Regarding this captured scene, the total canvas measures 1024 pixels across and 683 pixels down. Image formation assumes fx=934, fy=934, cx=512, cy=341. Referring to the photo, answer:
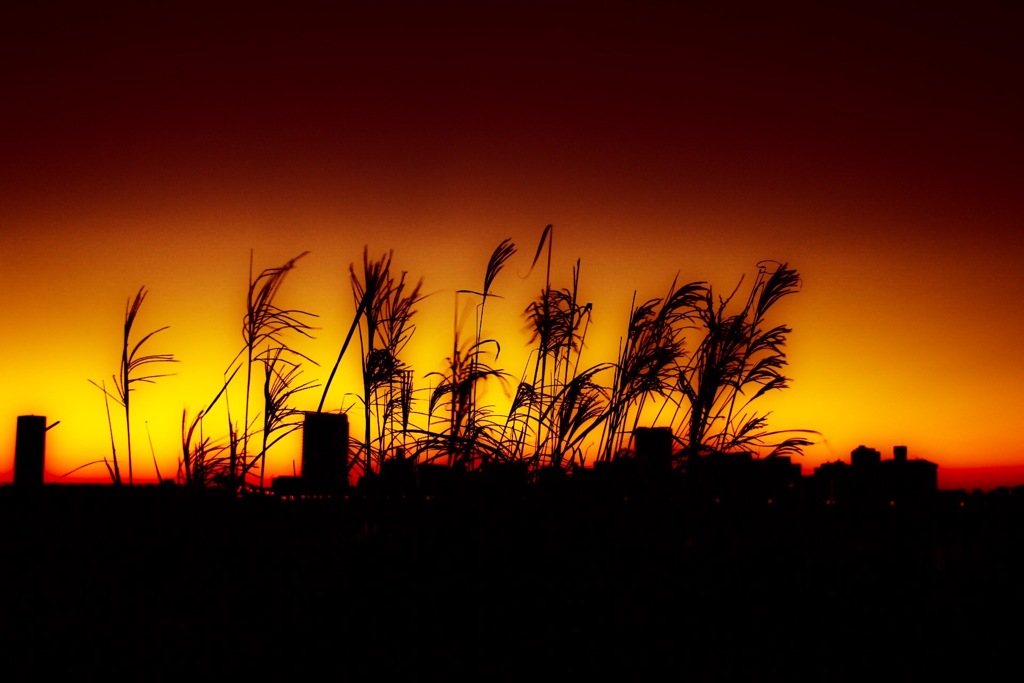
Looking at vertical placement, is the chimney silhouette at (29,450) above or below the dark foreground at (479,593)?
above

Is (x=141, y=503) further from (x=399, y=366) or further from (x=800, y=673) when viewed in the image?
(x=800, y=673)

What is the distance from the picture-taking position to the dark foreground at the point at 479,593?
285 centimetres

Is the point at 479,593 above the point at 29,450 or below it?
below

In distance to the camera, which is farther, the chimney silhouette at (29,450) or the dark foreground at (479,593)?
the chimney silhouette at (29,450)

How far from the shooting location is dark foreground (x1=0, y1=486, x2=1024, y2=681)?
9.36 feet

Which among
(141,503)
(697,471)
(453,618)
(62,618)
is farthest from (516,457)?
(62,618)

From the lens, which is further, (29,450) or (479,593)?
(29,450)

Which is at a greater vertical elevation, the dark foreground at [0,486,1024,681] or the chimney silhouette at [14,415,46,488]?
the chimney silhouette at [14,415,46,488]

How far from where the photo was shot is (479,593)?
3.30 metres

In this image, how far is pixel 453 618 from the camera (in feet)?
10.4

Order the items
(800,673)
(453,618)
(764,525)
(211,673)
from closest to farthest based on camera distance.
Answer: (211,673)
(800,673)
(453,618)
(764,525)

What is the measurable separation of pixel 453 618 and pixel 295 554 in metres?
0.70

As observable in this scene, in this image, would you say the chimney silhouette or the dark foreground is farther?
the chimney silhouette

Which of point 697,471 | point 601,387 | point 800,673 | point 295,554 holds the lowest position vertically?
point 800,673
